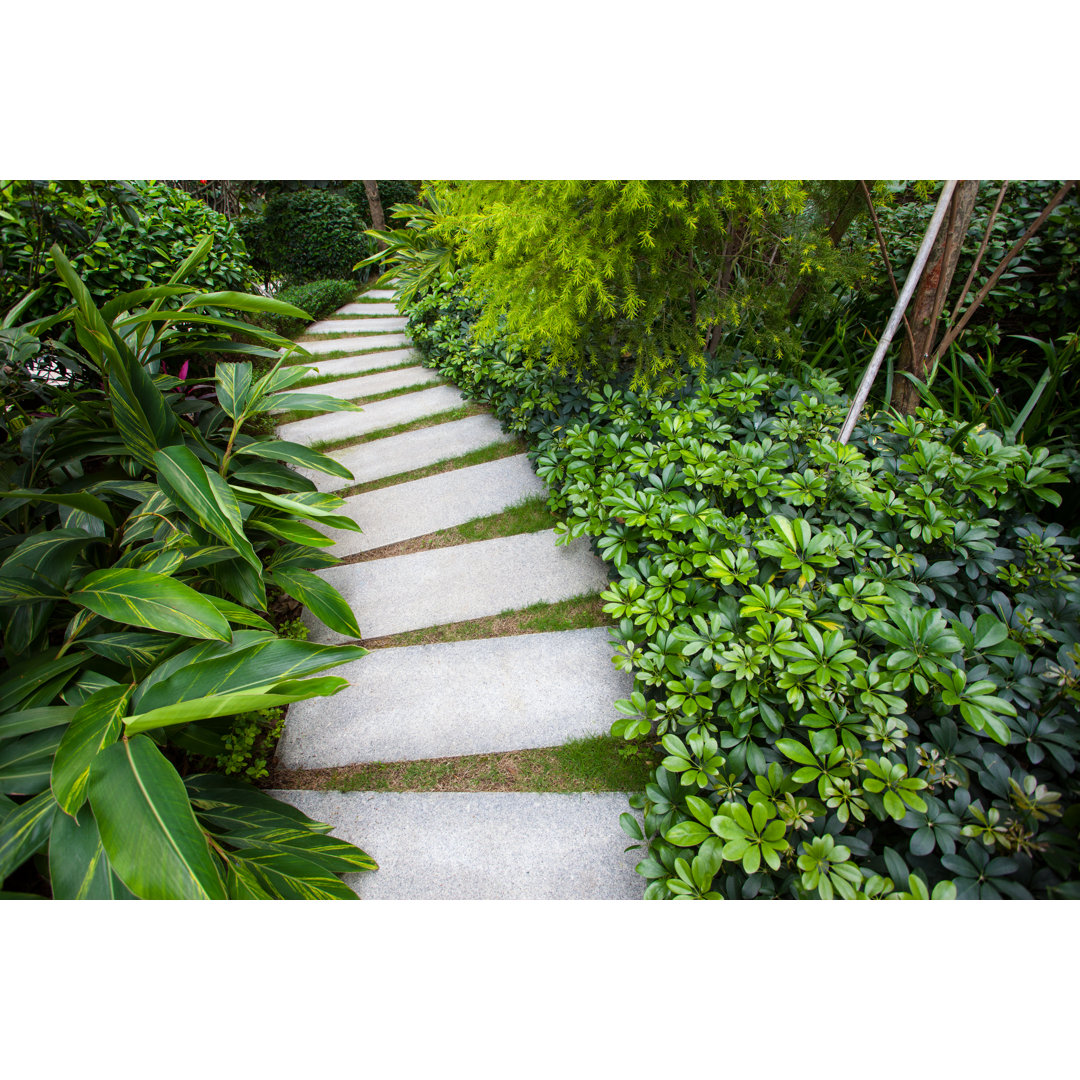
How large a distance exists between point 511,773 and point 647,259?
224 centimetres

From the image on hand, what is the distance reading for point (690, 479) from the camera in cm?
188

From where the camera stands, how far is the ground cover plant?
1.09 meters

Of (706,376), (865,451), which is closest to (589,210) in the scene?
(706,376)

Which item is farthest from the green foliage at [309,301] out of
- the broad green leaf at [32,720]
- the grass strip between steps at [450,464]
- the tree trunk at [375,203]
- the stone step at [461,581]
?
the broad green leaf at [32,720]

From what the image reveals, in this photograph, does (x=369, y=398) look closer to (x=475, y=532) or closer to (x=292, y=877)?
(x=475, y=532)

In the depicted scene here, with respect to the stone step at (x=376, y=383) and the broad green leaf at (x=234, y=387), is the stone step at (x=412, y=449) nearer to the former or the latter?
the stone step at (x=376, y=383)

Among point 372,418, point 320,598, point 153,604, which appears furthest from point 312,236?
point 153,604

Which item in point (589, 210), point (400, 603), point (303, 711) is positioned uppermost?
point (589, 210)

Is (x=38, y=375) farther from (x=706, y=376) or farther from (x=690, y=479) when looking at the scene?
(x=706, y=376)

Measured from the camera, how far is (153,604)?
1.25 metres

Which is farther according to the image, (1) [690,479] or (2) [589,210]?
(2) [589,210]

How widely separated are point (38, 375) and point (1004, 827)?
156 inches

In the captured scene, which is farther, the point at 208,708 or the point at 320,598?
the point at 320,598

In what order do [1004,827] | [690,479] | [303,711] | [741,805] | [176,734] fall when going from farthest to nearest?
[303,711] → [690,479] → [176,734] → [741,805] → [1004,827]
